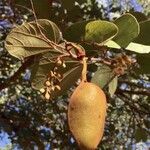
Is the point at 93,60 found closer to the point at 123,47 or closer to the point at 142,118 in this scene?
the point at 123,47

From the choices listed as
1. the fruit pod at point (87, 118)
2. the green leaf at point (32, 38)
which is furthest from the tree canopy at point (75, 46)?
the fruit pod at point (87, 118)

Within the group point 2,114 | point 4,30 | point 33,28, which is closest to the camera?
point 33,28

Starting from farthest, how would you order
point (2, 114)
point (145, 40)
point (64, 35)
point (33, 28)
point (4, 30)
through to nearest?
1. point (2, 114)
2. point (4, 30)
3. point (64, 35)
4. point (145, 40)
5. point (33, 28)

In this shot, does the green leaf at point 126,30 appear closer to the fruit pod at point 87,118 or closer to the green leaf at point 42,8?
the fruit pod at point 87,118

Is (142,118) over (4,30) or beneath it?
beneath

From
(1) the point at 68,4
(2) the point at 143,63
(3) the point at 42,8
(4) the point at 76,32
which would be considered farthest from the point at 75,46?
(1) the point at 68,4

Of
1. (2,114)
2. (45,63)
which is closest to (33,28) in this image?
(45,63)

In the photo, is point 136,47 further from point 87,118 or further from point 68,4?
point 68,4

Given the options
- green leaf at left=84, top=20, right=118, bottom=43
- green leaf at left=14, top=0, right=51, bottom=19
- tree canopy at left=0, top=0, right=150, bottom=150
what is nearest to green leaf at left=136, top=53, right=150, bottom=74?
tree canopy at left=0, top=0, right=150, bottom=150
